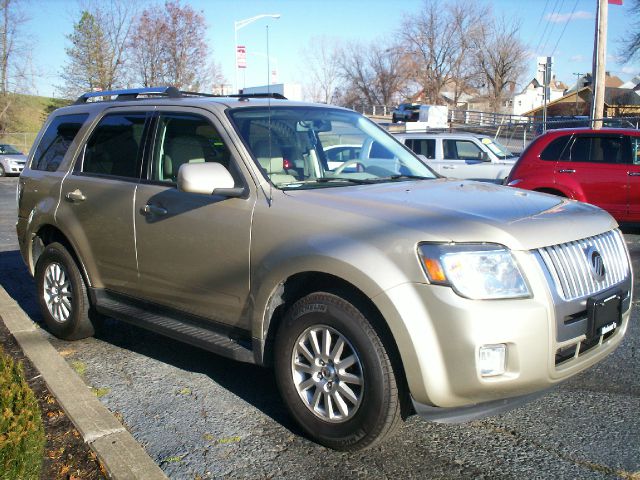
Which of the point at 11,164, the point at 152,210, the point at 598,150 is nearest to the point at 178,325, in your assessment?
the point at 152,210

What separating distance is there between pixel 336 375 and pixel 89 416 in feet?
4.91

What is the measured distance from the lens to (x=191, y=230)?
162 inches

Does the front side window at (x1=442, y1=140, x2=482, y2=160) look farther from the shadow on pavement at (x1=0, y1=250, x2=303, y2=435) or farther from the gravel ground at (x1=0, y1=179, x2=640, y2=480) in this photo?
the shadow on pavement at (x1=0, y1=250, x2=303, y2=435)

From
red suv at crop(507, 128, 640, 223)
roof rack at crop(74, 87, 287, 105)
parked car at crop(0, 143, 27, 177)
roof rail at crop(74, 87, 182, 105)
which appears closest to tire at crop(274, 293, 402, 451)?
roof rack at crop(74, 87, 287, 105)

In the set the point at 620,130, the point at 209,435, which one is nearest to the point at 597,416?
the point at 209,435

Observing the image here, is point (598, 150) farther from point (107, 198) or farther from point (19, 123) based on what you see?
point (19, 123)

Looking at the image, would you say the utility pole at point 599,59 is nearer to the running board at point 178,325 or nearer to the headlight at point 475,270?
the running board at point 178,325

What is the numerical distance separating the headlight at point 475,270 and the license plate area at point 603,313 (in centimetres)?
47

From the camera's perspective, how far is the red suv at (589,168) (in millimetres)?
9930

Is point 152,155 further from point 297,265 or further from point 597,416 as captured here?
point 597,416

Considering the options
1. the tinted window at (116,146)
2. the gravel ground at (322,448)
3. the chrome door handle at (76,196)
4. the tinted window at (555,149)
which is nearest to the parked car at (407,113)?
the tinted window at (555,149)

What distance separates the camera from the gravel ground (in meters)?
3.29

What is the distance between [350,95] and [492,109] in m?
15.0

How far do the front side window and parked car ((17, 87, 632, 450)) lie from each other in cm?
977
